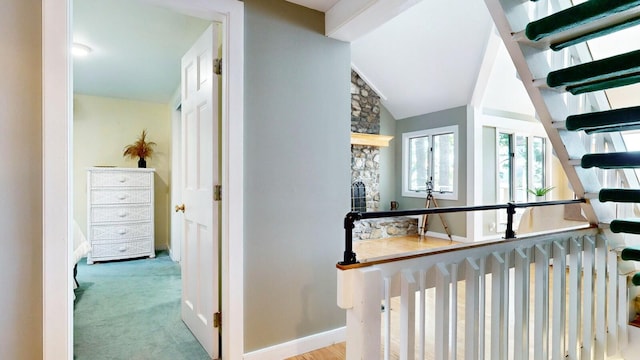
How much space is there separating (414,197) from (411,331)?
5.60 metres

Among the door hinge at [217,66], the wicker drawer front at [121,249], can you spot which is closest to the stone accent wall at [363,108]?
the wicker drawer front at [121,249]

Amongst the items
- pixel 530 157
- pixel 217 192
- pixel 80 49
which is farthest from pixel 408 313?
pixel 530 157

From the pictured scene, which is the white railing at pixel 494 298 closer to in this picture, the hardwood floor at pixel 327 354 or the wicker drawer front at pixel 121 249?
the hardwood floor at pixel 327 354

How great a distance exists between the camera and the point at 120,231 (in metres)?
4.30

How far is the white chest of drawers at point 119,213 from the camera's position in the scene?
13.7ft

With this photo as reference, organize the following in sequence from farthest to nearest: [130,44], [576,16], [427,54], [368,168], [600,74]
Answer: [368,168] → [427,54] → [130,44] → [600,74] → [576,16]

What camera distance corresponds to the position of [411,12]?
448cm

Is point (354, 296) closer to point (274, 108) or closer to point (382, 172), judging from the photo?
point (274, 108)

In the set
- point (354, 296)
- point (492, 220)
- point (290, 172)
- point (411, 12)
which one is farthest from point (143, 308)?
point (492, 220)

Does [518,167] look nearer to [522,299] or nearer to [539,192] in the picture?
[539,192]

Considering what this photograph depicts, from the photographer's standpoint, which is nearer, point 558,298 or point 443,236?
point 558,298

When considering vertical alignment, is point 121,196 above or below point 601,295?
above

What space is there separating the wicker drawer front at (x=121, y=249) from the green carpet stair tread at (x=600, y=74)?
15.8 feet

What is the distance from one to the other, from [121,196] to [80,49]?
2046 millimetres
